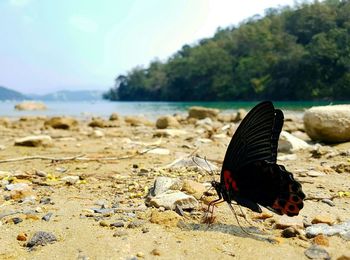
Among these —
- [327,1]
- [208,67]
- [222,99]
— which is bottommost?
[222,99]

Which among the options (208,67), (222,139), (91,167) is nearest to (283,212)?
(91,167)

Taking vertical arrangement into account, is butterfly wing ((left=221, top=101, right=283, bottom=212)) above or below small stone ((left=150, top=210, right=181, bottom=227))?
above

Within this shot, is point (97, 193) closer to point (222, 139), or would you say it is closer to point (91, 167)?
point (91, 167)

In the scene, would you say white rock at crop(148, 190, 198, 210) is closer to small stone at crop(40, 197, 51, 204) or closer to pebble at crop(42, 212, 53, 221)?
pebble at crop(42, 212, 53, 221)

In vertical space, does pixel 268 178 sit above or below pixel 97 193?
above

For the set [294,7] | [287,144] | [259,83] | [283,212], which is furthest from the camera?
[294,7]

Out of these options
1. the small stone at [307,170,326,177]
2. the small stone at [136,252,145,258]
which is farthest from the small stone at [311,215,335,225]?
the small stone at [307,170,326,177]

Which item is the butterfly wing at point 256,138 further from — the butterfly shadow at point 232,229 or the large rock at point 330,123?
the large rock at point 330,123
